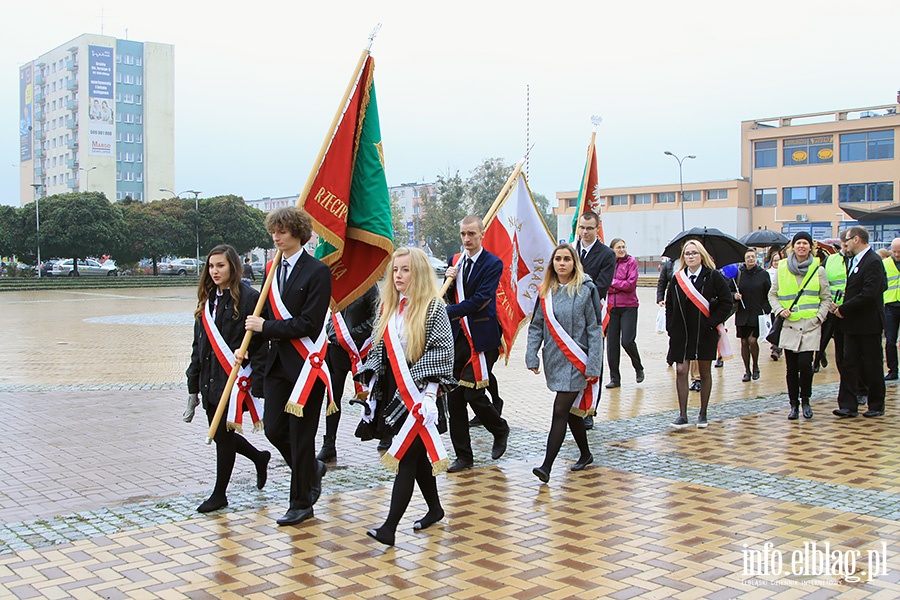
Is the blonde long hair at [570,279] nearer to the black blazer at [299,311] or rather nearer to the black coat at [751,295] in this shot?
the black blazer at [299,311]

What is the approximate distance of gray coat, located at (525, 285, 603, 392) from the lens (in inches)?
259

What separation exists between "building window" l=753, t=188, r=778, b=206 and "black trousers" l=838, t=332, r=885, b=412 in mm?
67144

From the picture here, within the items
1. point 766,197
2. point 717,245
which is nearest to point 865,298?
point 717,245

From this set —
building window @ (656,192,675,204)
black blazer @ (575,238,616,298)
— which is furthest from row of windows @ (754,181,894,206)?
black blazer @ (575,238,616,298)

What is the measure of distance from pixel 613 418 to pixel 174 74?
115m

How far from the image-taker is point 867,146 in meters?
66.6

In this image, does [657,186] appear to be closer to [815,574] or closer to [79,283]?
[79,283]

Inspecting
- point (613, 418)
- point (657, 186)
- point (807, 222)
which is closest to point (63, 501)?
point (613, 418)

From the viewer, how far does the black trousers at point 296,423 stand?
18.0 feet

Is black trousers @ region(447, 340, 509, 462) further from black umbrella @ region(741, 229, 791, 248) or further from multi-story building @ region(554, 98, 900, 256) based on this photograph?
multi-story building @ region(554, 98, 900, 256)

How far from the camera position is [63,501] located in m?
5.96

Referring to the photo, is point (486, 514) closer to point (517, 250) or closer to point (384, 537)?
point (384, 537)

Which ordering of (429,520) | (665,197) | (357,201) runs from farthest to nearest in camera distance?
(665,197), (357,201), (429,520)

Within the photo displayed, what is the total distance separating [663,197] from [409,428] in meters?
77.8
